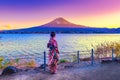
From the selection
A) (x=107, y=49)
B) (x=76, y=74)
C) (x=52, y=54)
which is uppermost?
(x=52, y=54)

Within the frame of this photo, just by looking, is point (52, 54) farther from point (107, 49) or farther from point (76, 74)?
point (107, 49)

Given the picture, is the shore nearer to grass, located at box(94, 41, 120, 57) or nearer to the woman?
the woman

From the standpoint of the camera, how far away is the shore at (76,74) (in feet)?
43.4

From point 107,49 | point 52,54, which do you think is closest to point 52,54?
point 52,54

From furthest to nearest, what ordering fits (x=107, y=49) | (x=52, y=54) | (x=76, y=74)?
(x=107, y=49), (x=52, y=54), (x=76, y=74)

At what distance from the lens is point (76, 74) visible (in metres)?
13.9

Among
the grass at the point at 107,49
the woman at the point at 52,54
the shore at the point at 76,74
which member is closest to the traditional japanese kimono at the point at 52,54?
the woman at the point at 52,54

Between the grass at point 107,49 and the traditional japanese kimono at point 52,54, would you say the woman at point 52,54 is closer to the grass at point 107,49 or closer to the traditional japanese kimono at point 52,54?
the traditional japanese kimono at point 52,54

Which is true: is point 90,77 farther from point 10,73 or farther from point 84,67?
point 10,73

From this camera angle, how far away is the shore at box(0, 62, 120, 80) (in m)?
13.2

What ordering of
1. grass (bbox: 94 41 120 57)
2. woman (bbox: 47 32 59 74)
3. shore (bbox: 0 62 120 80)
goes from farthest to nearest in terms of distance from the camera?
grass (bbox: 94 41 120 57), woman (bbox: 47 32 59 74), shore (bbox: 0 62 120 80)

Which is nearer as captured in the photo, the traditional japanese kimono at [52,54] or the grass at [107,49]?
the traditional japanese kimono at [52,54]

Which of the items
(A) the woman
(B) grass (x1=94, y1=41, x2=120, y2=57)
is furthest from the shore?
(B) grass (x1=94, y1=41, x2=120, y2=57)

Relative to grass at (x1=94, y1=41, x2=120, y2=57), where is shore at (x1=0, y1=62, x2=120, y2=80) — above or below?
below
